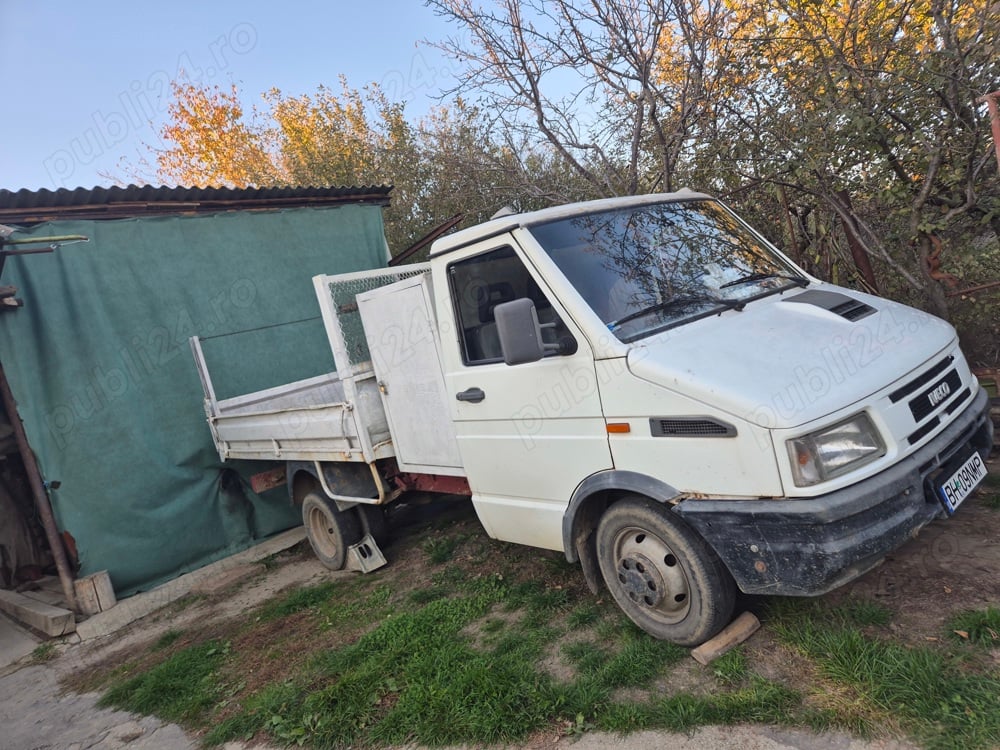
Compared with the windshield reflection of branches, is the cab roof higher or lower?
higher

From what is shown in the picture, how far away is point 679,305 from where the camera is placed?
10.5 feet

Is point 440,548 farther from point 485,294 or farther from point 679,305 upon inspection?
point 679,305

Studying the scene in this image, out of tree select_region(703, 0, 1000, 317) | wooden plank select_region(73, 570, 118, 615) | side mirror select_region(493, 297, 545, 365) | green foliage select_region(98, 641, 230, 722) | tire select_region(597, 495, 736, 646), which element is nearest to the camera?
tire select_region(597, 495, 736, 646)

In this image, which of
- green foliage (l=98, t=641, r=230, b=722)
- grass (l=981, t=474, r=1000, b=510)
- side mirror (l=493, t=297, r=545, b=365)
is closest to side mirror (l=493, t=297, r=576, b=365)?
side mirror (l=493, t=297, r=545, b=365)

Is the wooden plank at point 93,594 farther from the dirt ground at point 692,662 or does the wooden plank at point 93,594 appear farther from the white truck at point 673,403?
the white truck at point 673,403

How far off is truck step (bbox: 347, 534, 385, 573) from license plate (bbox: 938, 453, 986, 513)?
12.8ft

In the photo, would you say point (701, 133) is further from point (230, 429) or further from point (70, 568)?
Result: point (70, 568)

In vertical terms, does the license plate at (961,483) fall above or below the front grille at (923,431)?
below

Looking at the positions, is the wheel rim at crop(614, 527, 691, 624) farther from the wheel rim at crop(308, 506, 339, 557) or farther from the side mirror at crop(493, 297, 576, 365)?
the wheel rim at crop(308, 506, 339, 557)

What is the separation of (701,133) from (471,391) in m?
3.69

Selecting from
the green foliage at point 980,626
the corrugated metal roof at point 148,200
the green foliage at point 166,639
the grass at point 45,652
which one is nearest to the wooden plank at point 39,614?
the grass at point 45,652

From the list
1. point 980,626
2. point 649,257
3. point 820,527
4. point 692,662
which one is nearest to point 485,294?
point 649,257

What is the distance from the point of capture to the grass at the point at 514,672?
2451 mm

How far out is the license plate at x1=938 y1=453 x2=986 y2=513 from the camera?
2732 millimetres
